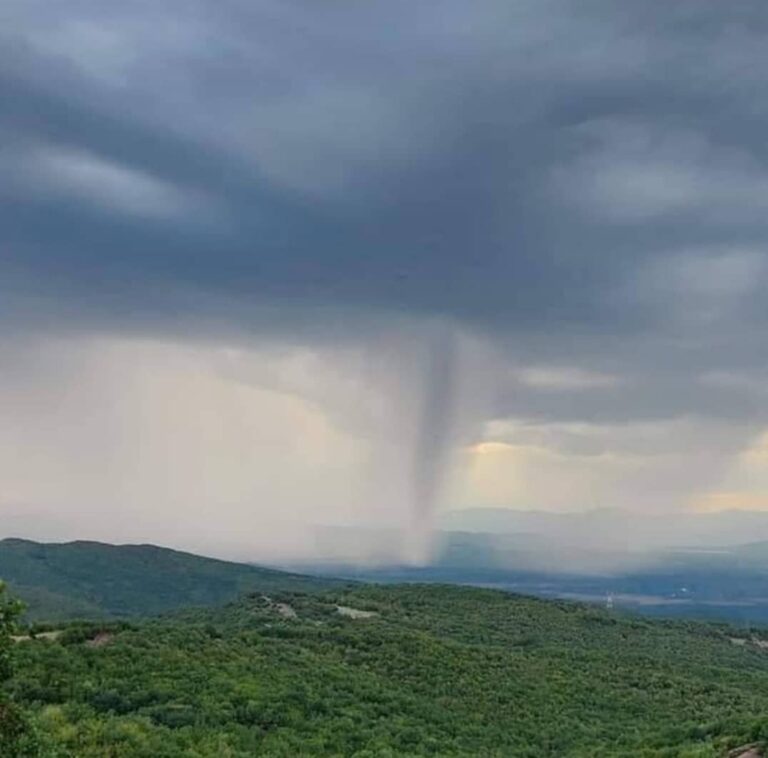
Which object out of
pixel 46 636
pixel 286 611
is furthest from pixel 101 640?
pixel 286 611

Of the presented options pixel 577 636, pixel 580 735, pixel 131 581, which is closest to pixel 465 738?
pixel 580 735

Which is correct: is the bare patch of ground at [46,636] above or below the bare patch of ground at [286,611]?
below

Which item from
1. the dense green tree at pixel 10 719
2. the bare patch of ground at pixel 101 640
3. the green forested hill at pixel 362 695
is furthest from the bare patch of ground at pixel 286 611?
the dense green tree at pixel 10 719

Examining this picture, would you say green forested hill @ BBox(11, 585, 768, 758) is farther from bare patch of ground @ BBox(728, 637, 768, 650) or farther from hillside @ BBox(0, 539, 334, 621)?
hillside @ BBox(0, 539, 334, 621)

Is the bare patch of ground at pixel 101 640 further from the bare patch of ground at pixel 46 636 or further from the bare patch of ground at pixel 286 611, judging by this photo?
the bare patch of ground at pixel 286 611

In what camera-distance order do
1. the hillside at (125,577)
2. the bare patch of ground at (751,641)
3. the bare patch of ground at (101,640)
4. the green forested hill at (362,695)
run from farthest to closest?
the hillside at (125,577) < the bare patch of ground at (751,641) < the bare patch of ground at (101,640) < the green forested hill at (362,695)

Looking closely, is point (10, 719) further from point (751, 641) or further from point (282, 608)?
point (751, 641)

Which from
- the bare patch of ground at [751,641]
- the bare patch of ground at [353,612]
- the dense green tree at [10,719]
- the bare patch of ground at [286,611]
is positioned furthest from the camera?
the bare patch of ground at [751,641]

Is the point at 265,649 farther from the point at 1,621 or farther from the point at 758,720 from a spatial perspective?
the point at 1,621
